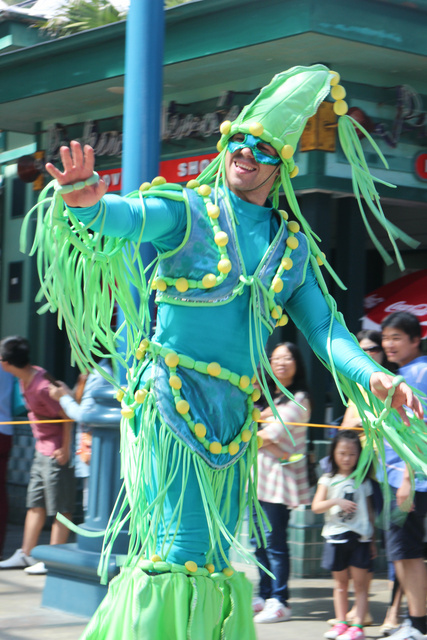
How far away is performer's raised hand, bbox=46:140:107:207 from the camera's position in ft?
7.85

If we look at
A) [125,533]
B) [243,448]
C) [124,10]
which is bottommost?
[125,533]

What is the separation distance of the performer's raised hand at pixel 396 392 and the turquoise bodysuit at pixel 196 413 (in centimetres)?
5

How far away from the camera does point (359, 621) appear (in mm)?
4996

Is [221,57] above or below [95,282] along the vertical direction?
above

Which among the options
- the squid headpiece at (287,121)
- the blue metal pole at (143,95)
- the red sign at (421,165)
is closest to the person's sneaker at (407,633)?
the blue metal pole at (143,95)

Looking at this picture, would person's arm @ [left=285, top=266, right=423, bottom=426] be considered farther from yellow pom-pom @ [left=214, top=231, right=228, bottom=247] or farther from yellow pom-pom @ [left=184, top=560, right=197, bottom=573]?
yellow pom-pom @ [left=184, top=560, right=197, bottom=573]

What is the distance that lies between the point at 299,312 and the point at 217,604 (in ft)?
3.08

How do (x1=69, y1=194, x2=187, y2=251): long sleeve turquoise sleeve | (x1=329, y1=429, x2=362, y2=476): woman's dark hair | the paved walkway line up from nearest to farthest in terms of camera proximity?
(x1=69, y1=194, x2=187, y2=251): long sleeve turquoise sleeve → the paved walkway → (x1=329, y1=429, x2=362, y2=476): woman's dark hair

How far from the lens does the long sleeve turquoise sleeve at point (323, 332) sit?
289 cm

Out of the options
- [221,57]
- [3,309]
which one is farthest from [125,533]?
[3,309]

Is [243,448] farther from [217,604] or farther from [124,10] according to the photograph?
[124,10]

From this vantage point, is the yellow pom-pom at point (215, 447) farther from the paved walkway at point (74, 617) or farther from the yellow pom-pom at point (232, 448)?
the paved walkway at point (74, 617)

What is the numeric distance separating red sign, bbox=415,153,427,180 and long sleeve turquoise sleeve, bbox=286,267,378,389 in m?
4.86

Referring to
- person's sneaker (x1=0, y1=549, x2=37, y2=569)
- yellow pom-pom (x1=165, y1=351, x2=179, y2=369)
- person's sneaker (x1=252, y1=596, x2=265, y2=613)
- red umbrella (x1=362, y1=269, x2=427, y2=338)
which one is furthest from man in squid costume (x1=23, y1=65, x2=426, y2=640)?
red umbrella (x1=362, y1=269, x2=427, y2=338)
